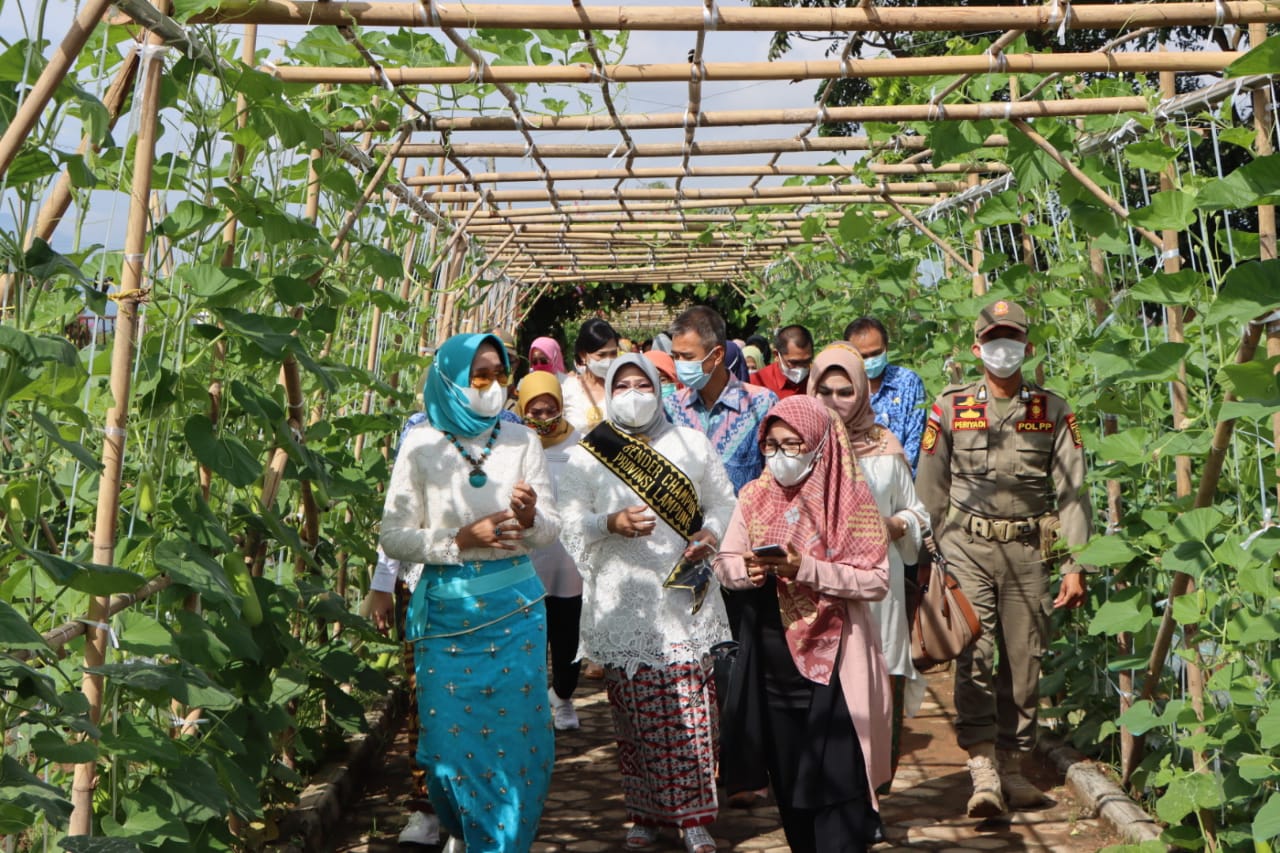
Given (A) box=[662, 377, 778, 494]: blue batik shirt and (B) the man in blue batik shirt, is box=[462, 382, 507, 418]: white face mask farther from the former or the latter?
(B) the man in blue batik shirt

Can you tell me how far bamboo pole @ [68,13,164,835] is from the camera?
3057mm

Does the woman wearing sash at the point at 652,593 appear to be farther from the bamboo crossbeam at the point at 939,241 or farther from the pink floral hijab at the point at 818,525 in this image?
the bamboo crossbeam at the point at 939,241

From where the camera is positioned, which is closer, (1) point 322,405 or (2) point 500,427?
(2) point 500,427

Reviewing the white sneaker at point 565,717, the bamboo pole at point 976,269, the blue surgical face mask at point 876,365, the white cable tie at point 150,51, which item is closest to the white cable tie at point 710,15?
the white cable tie at point 150,51

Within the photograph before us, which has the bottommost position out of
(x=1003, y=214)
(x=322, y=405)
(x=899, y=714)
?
(x=899, y=714)

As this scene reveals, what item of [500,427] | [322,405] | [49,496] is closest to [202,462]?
[49,496]

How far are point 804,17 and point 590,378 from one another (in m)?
3.42

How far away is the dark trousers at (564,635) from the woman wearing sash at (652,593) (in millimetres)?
986

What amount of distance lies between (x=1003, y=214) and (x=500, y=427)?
115 inches

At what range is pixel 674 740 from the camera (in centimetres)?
508

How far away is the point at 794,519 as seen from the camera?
170 inches

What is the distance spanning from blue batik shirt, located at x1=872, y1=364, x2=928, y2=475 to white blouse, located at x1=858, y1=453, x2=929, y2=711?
172 cm

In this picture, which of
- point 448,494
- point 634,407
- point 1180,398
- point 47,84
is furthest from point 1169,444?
point 47,84

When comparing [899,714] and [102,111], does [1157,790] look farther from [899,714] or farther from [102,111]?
[102,111]
